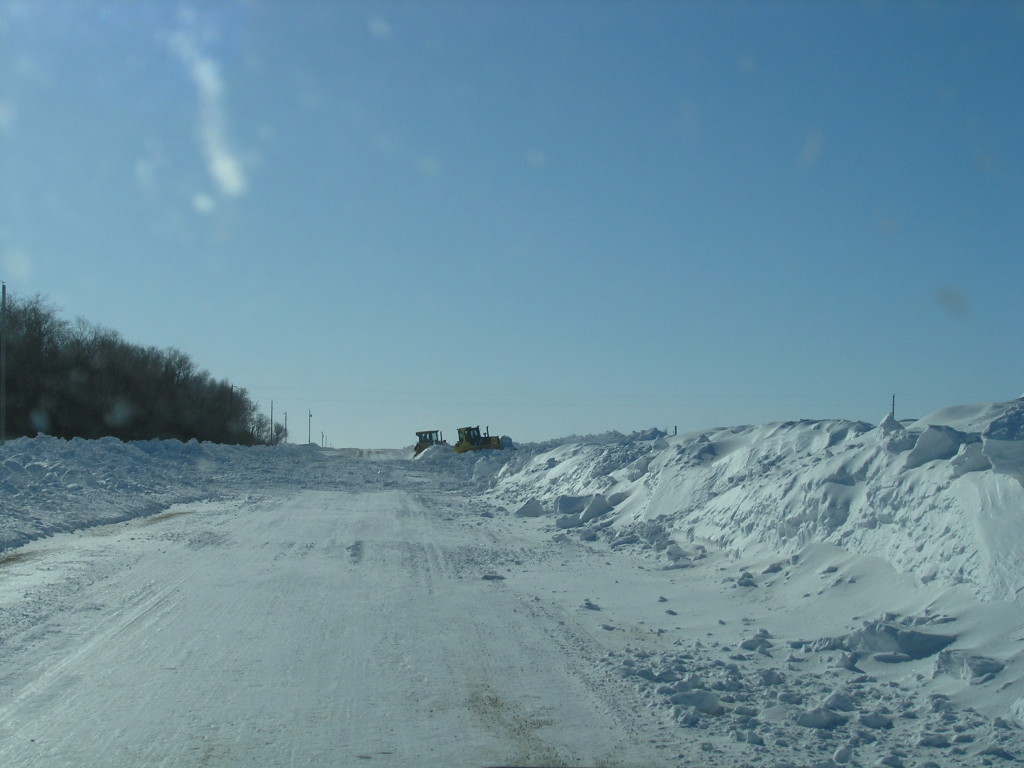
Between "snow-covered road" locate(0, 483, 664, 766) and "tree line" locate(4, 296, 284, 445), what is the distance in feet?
133

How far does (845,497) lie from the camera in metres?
10.5

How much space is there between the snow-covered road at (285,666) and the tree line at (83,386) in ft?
133

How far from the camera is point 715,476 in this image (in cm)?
1531

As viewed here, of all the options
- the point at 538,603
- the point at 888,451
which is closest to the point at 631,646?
the point at 538,603

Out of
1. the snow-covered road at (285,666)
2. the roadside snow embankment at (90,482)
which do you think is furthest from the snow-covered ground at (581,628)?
the roadside snow embankment at (90,482)

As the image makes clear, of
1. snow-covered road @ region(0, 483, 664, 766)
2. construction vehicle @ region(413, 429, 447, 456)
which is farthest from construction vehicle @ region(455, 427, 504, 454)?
snow-covered road @ region(0, 483, 664, 766)

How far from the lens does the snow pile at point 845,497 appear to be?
307 inches

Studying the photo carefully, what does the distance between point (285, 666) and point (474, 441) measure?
50056 mm

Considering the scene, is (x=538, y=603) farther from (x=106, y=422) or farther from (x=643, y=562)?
(x=106, y=422)

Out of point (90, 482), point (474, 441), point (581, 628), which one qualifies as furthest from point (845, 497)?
point (474, 441)

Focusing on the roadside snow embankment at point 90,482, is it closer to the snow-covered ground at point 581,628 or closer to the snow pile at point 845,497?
the snow-covered ground at point 581,628

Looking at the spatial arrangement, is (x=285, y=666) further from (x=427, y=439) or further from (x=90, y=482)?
(x=427, y=439)

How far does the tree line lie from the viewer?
1857 inches

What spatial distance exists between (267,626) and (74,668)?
5.89 feet
